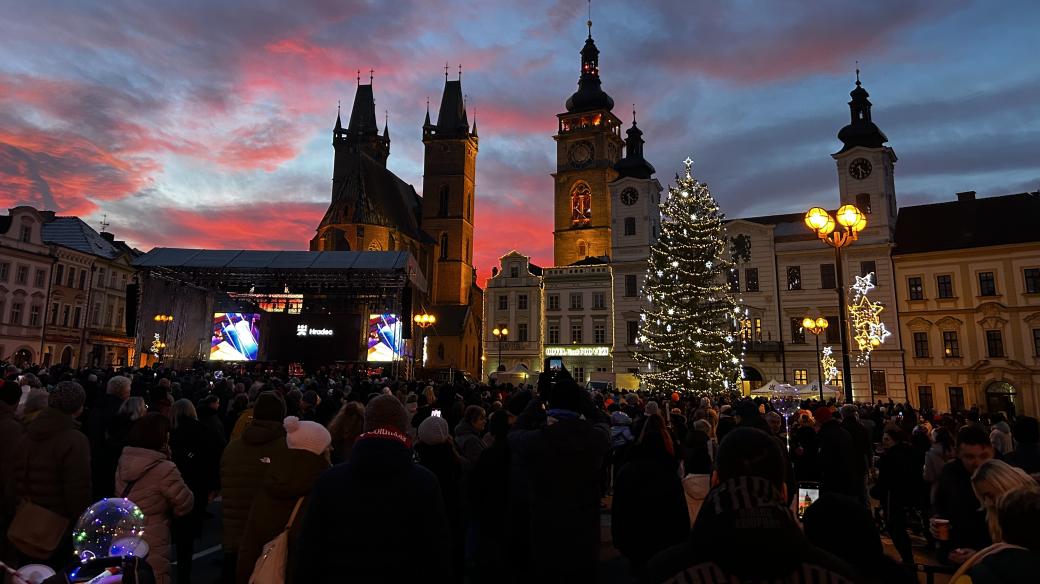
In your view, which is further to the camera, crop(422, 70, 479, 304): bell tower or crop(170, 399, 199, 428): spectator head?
crop(422, 70, 479, 304): bell tower

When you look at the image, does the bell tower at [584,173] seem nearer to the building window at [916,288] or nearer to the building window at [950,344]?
the building window at [916,288]

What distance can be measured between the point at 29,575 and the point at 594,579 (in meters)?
3.49

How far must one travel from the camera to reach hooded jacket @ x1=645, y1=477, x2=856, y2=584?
5.77 feet

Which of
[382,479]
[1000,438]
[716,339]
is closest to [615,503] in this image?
[382,479]

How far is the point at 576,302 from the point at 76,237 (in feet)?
145

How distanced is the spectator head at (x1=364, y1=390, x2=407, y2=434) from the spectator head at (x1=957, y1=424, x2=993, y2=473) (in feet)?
16.1

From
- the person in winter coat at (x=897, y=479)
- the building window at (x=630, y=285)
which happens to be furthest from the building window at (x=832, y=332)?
the person in winter coat at (x=897, y=479)

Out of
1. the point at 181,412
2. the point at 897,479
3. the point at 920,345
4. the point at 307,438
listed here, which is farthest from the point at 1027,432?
the point at 920,345

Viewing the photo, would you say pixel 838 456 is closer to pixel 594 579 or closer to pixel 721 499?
pixel 594 579

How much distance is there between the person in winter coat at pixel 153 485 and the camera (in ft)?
14.3

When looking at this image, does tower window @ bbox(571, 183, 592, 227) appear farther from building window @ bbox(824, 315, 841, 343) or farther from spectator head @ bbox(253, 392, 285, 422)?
spectator head @ bbox(253, 392, 285, 422)

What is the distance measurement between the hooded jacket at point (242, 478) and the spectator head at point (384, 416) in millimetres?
1780

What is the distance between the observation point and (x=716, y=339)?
27.2 m

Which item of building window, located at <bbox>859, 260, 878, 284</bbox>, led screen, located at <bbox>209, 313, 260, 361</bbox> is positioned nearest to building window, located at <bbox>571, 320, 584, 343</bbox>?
building window, located at <bbox>859, 260, 878, 284</bbox>
